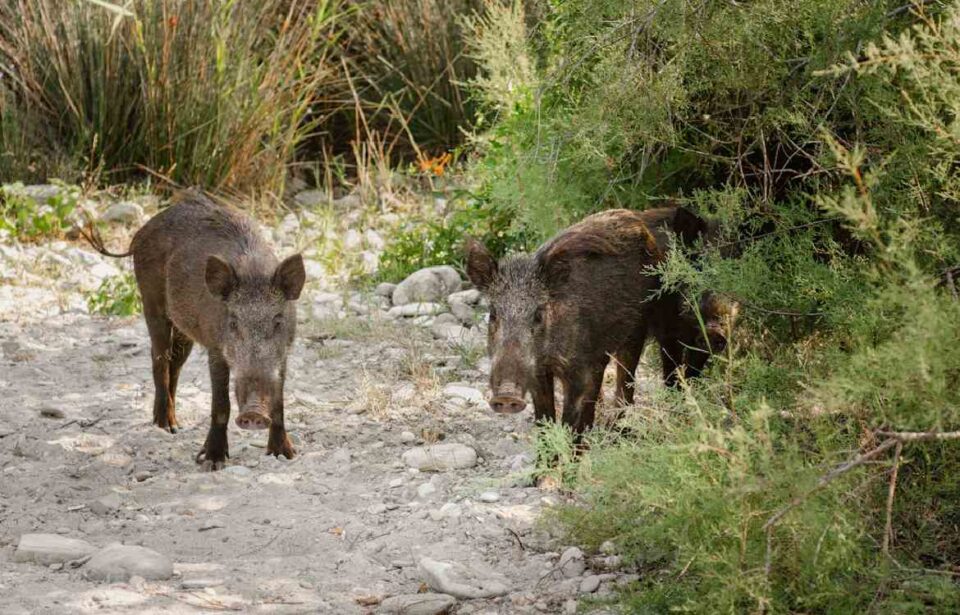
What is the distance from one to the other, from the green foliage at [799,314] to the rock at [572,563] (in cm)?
6

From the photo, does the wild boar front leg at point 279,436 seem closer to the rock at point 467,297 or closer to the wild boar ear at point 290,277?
the wild boar ear at point 290,277

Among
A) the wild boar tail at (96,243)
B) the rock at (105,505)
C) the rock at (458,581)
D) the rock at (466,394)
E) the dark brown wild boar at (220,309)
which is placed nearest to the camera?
the rock at (458,581)

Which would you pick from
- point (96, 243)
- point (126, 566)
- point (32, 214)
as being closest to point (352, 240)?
point (32, 214)

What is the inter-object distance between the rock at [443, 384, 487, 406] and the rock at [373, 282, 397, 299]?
66.8 inches

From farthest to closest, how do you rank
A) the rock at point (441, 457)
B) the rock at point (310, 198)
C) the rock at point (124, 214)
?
1. the rock at point (310, 198)
2. the rock at point (124, 214)
3. the rock at point (441, 457)

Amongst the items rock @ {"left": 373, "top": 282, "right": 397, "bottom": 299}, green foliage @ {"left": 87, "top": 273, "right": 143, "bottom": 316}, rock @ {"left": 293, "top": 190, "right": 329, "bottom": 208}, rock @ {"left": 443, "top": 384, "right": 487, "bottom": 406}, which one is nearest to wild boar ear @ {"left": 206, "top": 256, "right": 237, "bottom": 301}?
rock @ {"left": 443, "top": 384, "right": 487, "bottom": 406}

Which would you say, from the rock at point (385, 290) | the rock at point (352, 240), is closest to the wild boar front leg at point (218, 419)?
the rock at point (385, 290)

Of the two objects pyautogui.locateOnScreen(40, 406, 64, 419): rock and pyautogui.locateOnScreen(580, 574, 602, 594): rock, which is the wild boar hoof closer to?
pyautogui.locateOnScreen(40, 406, 64, 419): rock

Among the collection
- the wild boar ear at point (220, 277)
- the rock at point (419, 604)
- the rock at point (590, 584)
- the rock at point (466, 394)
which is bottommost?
the rock at point (466, 394)

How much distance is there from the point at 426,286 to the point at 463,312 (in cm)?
42

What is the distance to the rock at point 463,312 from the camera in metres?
7.02

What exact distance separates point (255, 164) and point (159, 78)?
96cm

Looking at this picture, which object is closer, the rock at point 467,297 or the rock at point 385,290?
the rock at point 467,297

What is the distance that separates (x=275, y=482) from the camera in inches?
196
